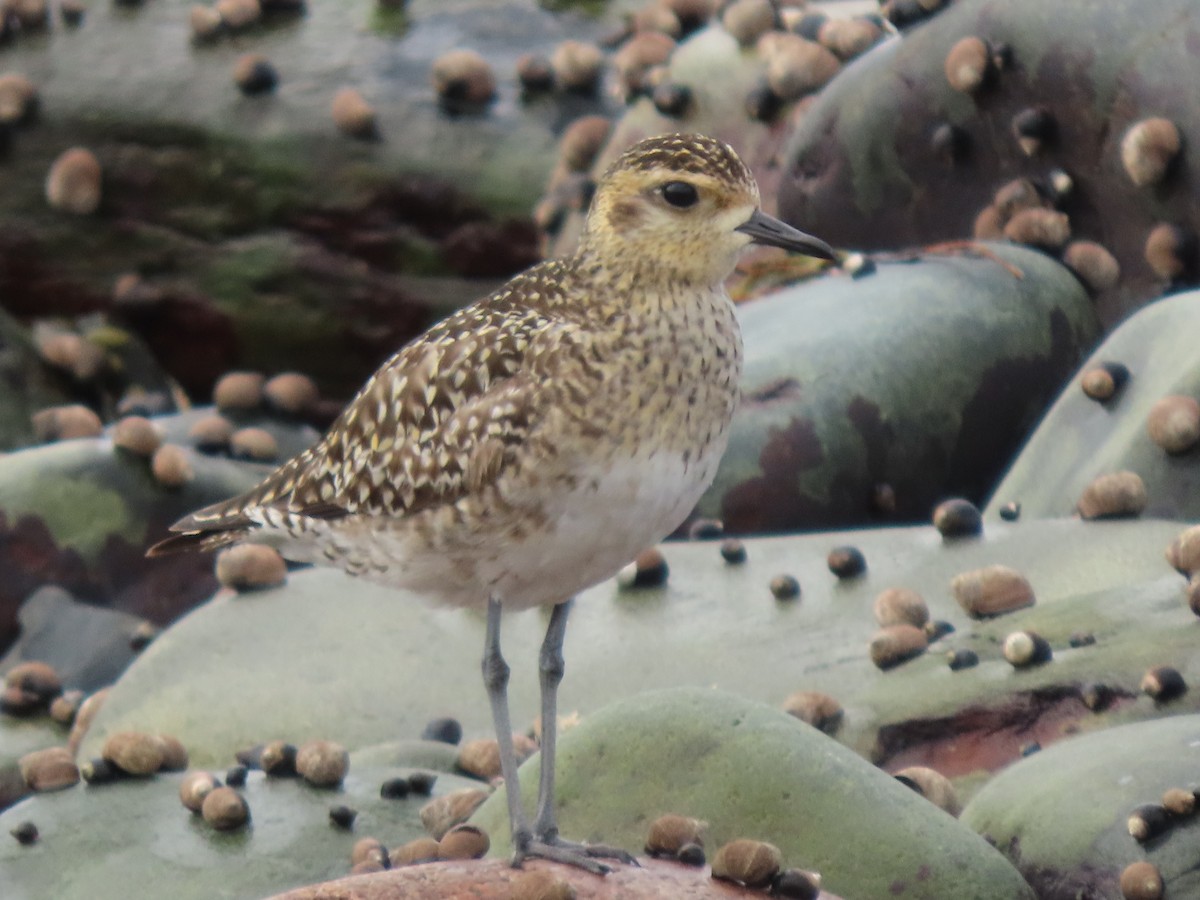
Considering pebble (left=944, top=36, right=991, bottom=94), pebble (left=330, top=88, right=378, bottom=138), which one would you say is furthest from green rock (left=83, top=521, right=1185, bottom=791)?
pebble (left=330, top=88, right=378, bottom=138)

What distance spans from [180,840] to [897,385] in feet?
12.5

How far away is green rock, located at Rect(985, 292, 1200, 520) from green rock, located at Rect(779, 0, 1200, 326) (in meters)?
1.07

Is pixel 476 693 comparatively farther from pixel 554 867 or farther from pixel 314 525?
pixel 554 867

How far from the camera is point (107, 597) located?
9.70 meters

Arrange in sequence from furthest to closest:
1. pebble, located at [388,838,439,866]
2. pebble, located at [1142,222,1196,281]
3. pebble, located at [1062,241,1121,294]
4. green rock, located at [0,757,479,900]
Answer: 1. pebble, located at [1062,241,1121,294]
2. pebble, located at [1142,222,1196,281]
3. green rock, located at [0,757,479,900]
4. pebble, located at [388,838,439,866]

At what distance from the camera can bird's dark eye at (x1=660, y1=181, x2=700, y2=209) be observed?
585 cm

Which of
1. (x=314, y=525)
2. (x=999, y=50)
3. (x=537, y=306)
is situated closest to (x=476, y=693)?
(x=314, y=525)

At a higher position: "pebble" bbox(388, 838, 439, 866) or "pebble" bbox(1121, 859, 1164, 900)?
A: "pebble" bbox(1121, 859, 1164, 900)

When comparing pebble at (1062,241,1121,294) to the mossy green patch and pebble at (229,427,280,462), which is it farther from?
the mossy green patch

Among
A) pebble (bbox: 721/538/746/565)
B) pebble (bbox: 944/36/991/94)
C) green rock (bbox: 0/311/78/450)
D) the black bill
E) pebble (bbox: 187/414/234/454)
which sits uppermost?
the black bill

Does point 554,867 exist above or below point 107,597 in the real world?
above

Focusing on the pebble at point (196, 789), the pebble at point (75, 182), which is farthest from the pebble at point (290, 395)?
the pebble at point (196, 789)

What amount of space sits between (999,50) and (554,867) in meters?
5.57

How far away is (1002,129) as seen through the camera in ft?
32.6
